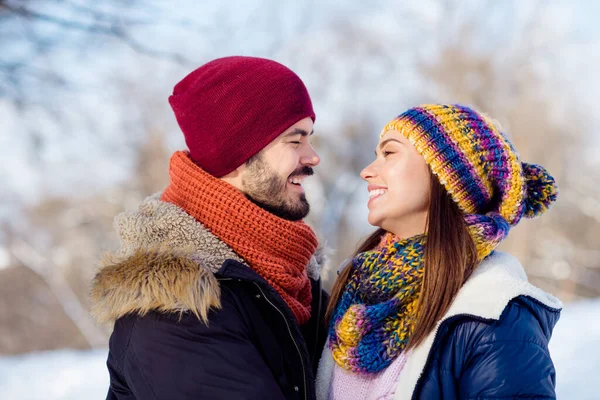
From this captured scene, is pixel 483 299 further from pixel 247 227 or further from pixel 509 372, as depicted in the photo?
pixel 247 227

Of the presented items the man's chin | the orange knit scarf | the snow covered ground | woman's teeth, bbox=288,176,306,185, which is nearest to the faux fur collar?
the orange knit scarf

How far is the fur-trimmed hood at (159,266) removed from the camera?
1.88 m

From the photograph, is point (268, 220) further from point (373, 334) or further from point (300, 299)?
point (373, 334)

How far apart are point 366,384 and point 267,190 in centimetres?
95

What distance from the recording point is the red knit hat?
2496 millimetres

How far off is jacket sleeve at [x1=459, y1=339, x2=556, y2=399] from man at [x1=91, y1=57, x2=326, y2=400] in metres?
0.62

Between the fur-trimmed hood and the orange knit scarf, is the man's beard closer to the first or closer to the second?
the orange knit scarf

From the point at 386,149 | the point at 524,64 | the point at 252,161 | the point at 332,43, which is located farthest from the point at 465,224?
the point at 524,64

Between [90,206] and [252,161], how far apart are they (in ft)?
43.7

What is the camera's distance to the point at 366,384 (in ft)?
6.98

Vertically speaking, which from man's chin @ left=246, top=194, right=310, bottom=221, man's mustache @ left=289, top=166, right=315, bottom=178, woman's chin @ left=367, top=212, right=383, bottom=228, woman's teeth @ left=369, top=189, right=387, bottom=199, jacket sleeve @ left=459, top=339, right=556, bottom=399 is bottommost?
jacket sleeve @ left=459, top=339, right=556, bottom=399

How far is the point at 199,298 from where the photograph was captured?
1.88 metres

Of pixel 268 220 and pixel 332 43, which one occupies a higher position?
pixel 332 43

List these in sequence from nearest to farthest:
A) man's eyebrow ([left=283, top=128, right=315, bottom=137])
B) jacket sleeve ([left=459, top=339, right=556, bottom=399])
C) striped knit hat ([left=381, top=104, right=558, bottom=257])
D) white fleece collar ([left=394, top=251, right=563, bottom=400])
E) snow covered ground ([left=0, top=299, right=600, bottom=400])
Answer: jacket sleeve ([left=459, top=339, right=556, bottom=399]) → white fleece collar ([left=394, top=251, right=563, bottom=400]) → striped knit hat ([left=381, top=104, right=558, bottom=257]) → man's eyebrow ([left=283, top=128, right=315, bottom=137]) → snow covered ground ([left=0, top=299, right=600, bottom=400])
